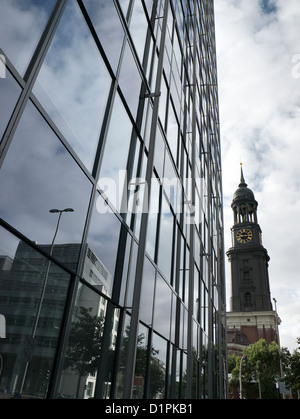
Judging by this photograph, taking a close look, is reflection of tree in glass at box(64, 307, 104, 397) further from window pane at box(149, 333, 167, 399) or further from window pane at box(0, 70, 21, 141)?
window pane at box(149, 333, 167, 399)

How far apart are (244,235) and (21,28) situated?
9312cm

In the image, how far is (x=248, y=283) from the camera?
285 ft

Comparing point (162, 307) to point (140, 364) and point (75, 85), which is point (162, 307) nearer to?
point (140, 364)

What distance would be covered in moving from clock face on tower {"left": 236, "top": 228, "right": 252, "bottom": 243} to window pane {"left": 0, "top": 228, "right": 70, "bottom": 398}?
91.3 m

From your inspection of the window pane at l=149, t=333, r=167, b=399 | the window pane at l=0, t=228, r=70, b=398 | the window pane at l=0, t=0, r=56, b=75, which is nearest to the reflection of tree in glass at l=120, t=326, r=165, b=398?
the window pane at l=149, t=333, r=167, b=399

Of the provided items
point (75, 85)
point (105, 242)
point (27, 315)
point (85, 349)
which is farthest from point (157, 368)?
point (75, 85)

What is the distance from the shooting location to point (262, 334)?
79.0 metres

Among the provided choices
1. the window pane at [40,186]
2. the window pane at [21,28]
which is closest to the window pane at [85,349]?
the window pane at [40,186]

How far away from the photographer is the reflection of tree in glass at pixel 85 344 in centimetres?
565

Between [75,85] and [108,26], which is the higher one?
[108,26]

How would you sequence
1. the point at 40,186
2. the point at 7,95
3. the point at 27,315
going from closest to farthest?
the point at 7,95, the point at 27,315, the point at 40,186

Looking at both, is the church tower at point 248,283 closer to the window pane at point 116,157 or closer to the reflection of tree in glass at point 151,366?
the reflection of tree in glass at point 151,366

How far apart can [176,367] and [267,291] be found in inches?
3102
